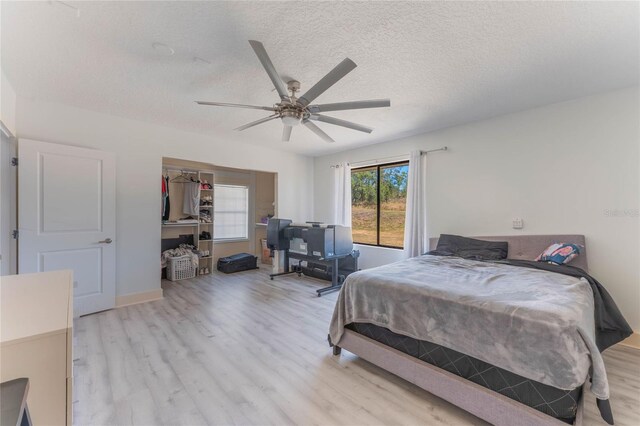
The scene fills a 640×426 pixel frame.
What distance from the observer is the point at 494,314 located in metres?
1.53

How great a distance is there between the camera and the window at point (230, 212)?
6016 millimetres

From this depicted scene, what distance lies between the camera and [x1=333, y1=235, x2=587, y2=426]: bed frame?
53.7 inches

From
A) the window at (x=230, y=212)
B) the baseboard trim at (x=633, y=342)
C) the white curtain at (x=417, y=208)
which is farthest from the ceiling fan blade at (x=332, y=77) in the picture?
the window at (x=230, y=212)

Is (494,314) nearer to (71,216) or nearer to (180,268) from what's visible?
(71,216)

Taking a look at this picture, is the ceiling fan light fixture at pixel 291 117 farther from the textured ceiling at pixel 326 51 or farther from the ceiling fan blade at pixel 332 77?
the textured ceiling at pixel 326 51

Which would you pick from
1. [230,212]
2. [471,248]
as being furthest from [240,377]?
[230,212]

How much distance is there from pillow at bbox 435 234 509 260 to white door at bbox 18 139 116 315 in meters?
4.26

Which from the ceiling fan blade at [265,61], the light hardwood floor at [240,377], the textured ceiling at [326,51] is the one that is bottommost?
the light hardwood floor at [240,377]

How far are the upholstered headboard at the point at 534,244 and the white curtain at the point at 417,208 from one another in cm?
97

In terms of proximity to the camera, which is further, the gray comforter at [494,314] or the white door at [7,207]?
the white door at [7,207]

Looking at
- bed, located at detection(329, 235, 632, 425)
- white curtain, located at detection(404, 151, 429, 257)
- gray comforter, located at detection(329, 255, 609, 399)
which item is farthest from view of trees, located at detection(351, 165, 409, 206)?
bed, located at detection(329, 235, 632, 425)

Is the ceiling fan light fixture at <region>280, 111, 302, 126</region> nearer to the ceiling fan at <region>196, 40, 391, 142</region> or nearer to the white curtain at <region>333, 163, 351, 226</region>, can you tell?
the ceiling fan at <region>196, 40, 391, 142</region>

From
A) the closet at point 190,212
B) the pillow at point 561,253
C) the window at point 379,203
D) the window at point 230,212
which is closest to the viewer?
the pillow at point 561,253

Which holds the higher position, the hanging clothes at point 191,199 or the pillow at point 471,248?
the hanging clothes at point 191,199
